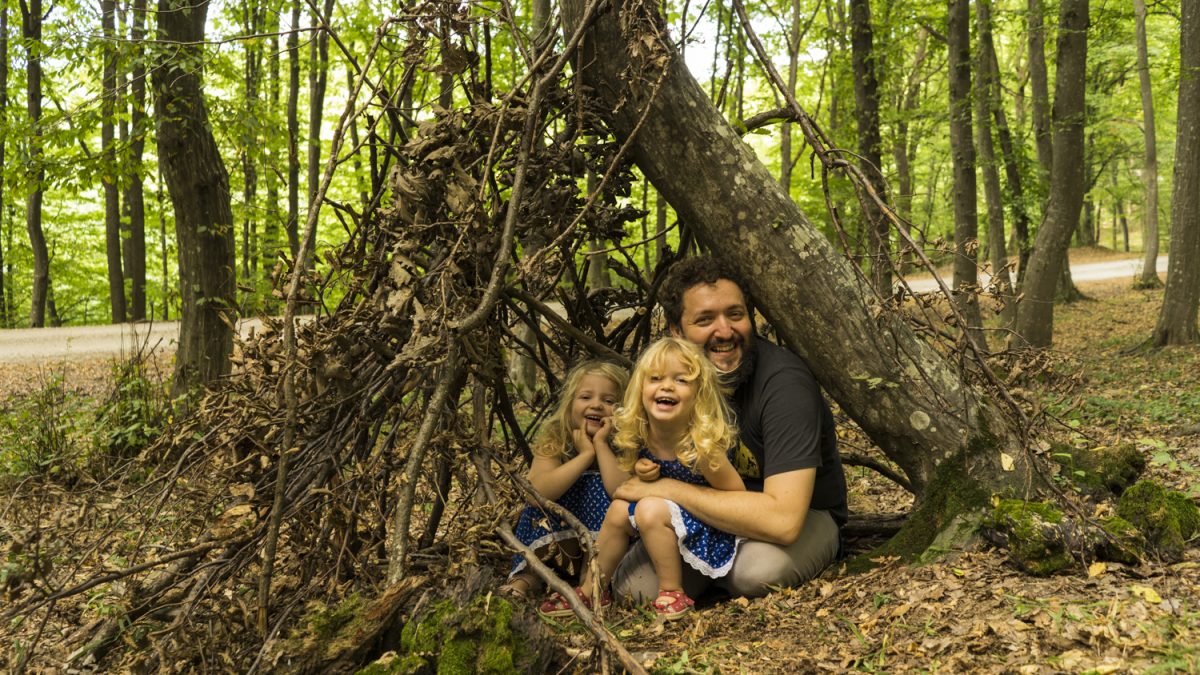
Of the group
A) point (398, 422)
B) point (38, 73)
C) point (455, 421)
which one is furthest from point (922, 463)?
point (38, 73)

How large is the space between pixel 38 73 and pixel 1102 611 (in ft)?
59.4

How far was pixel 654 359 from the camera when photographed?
321 centimetres

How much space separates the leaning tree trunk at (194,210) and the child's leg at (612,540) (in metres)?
4.53

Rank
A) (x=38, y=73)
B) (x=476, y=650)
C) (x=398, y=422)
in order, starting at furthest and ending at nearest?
(x=38, y=73) < (x=398, y=422) < (x=476, y=650)

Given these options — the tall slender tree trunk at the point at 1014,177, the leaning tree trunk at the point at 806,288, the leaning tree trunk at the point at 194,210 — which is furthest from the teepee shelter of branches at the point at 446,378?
the tall slender tree trunk at the point at 1014,177

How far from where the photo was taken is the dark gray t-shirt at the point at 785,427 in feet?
10.6

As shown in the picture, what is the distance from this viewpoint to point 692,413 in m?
3.24

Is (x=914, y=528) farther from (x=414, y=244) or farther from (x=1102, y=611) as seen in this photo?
(x=414, y=244)

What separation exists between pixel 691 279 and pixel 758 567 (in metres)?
1.21

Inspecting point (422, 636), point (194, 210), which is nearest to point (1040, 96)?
point (194, 210)

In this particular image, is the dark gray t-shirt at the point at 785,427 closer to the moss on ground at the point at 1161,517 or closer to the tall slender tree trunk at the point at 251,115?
the moss on ground at the point at 1161,517

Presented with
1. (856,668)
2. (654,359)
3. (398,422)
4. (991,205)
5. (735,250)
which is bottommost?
(856,668)

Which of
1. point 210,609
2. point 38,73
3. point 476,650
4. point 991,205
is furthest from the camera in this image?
point 38,73

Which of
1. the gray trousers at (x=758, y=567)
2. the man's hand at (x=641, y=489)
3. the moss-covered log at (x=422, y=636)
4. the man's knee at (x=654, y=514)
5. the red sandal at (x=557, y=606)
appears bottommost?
the red sandal at (x=557, y=606)
